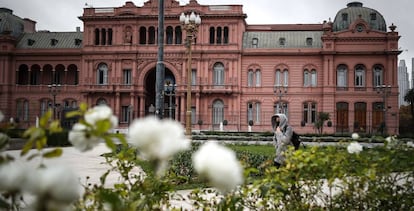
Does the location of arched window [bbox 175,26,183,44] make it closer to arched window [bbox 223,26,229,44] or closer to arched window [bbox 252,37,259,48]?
arched window [bbox 223,26,229,44]

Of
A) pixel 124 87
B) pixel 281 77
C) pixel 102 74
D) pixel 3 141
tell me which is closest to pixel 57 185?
pixel 3 141

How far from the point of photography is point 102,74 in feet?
133

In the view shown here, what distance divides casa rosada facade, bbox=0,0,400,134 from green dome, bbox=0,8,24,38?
2.91 meters

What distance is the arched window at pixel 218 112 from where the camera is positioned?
126ft

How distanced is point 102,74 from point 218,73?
1135 centimetres

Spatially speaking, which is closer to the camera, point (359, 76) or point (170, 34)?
point (359, 76)

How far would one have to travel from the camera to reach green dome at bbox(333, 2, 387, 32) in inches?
1545

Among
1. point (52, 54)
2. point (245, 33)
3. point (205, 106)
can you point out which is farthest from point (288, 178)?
point (52, 54)

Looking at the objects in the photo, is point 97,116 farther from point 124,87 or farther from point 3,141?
point 124,87

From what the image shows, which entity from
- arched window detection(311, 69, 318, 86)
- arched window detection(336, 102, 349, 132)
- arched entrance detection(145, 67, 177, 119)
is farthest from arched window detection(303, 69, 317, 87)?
arched entrance detection(145, 67, 177, 119)

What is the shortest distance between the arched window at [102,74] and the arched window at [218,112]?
10935 millimetres

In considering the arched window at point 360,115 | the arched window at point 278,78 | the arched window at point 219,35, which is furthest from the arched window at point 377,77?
the arched window at point 219,35

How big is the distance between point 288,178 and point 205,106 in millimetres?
35198

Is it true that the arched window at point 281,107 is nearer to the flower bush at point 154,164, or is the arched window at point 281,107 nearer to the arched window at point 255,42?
the arched window at point 255,42
